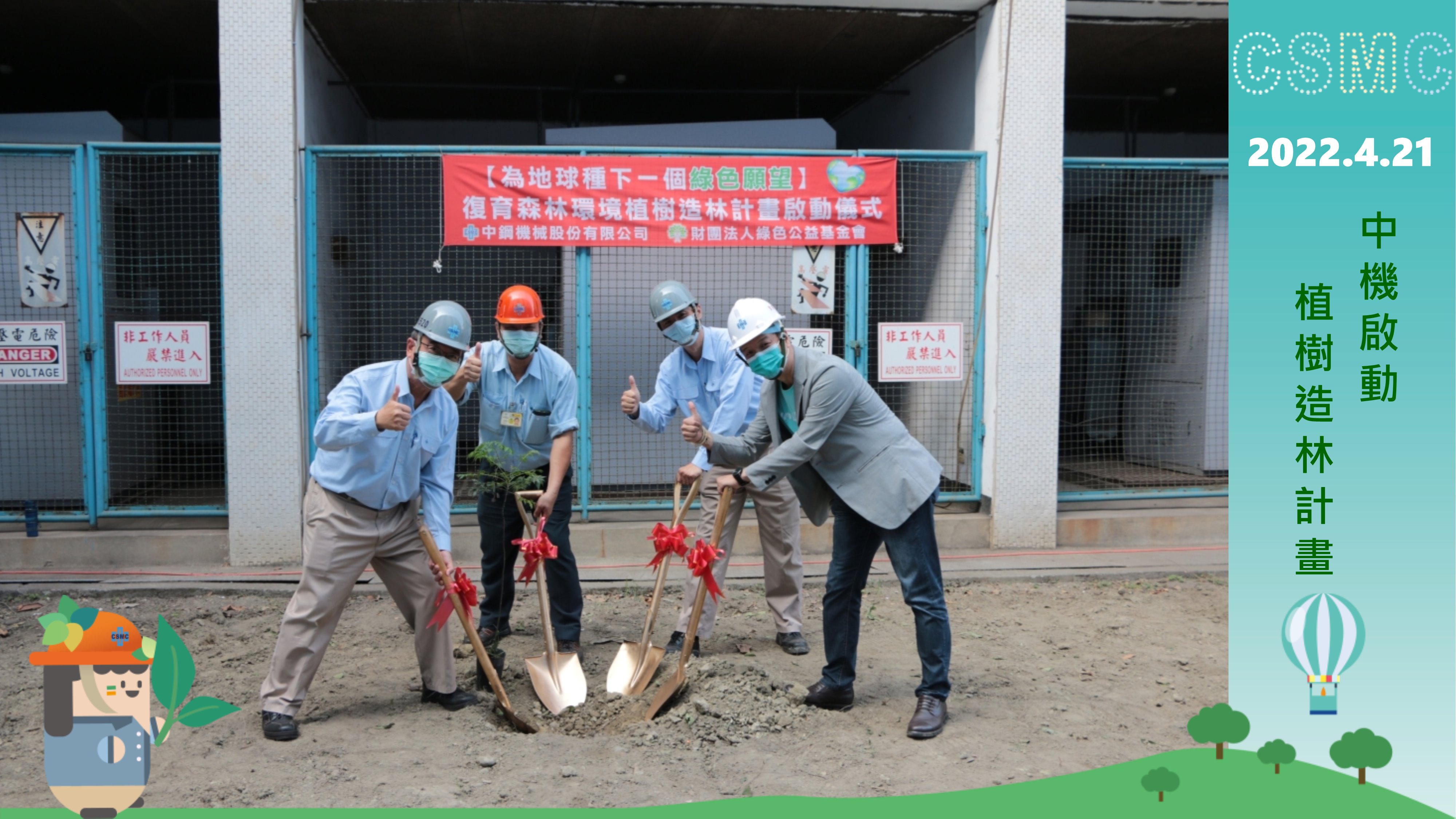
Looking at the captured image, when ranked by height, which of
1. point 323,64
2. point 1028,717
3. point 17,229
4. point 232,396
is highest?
point 323,64

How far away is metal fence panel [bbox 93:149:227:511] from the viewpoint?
24.1ft

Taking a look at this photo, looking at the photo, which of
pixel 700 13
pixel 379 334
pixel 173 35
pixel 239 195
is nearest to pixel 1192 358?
pixel 700 13

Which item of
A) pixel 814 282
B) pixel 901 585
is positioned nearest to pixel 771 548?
pixel 901 585

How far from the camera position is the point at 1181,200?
8.62 m

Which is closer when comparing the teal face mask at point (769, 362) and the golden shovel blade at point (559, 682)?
the teal face mask at point (769, 362)

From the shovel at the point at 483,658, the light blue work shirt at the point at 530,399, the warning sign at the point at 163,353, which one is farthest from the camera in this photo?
the warning sign at the point at 163,353

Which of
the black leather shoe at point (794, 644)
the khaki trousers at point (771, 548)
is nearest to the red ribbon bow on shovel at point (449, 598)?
the khaki trousers at point (771, 548)

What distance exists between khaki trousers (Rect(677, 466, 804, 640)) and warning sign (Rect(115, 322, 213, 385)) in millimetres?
3834

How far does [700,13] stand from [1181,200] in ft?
14.0

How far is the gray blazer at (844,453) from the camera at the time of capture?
163 inches

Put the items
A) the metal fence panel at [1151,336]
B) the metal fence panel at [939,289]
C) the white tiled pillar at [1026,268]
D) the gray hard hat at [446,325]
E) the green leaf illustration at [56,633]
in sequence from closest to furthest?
the green leaf illustration at [56,633], the gray hard hat at [446,325], the white tiled pillar at [1026,268], the metal fence panel at [939,289], the metal fence panel at [1151,336]

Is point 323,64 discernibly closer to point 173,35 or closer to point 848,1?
point 173,35

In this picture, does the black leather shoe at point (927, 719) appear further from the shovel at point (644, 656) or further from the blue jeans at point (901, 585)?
the shovel at point (644, 656)

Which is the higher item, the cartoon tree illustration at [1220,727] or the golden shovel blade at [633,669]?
the cartoon tree illustration at [1220,727]
